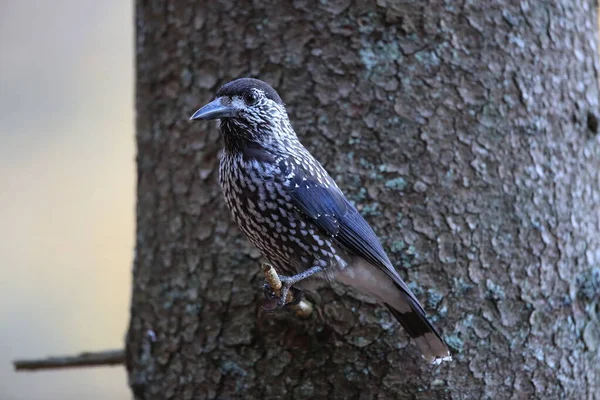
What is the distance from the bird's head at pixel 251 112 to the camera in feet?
9.53

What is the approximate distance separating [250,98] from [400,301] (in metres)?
0.98

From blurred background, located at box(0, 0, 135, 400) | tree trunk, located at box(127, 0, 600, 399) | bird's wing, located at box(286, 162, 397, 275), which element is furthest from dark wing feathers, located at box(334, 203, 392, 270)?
blurred background, located at box(0, 0, 135, 400)

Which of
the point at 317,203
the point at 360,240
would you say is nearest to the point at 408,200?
the point at 360,240

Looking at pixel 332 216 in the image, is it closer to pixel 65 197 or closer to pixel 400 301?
pixel 400 301

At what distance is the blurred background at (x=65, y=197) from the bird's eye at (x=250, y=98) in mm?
4053

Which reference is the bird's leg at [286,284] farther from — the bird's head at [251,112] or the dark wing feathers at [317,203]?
the bird's head at [251,112]

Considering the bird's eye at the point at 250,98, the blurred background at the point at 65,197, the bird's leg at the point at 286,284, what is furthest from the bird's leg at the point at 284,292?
the blurred background at the point at 65,197

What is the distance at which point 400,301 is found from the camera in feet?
9.48

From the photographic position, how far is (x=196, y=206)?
334cm

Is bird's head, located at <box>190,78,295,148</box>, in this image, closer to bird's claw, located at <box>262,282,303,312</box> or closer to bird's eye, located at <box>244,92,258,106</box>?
bird's eye, located at <box>244,92,258,106</box>

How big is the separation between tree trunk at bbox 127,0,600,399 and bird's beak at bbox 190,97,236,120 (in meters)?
0.43

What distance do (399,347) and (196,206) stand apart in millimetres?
1082

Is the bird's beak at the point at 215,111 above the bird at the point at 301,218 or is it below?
above

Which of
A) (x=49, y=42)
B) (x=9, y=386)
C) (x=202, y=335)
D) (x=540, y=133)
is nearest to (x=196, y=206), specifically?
(x=202, y=335)
